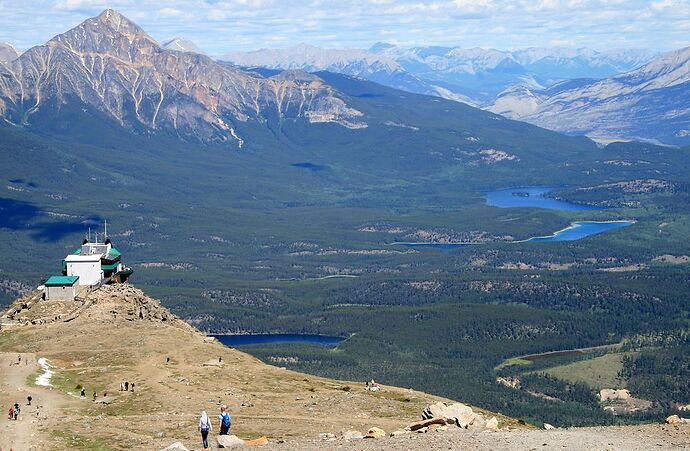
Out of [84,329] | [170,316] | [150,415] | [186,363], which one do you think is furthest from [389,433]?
[170,316]

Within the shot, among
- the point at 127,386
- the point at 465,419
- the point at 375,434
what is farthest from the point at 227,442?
the point at 127,386

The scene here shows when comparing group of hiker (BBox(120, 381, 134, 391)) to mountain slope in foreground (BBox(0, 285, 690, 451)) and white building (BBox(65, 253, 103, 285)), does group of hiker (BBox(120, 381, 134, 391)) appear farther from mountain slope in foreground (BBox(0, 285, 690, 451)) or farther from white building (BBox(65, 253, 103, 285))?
white building (BBox(65, 253, 103, 285))

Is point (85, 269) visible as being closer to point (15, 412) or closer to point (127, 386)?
point (127, 386)

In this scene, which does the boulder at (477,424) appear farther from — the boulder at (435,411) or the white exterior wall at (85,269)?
the white exterior wall at (85,269)

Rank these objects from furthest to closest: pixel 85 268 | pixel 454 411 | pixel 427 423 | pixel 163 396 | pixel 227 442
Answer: pixel 85 268
pixel 163 396
pixel 454 411
pixel 427 423
pixel 227 442

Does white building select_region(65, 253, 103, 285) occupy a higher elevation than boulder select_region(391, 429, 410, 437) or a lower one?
lower

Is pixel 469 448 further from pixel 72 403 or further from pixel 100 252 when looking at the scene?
pixel 100 252

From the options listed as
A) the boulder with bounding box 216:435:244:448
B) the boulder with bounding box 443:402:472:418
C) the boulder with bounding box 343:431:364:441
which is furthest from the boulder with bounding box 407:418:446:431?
the boulder with bounding box 216:435:244:448
